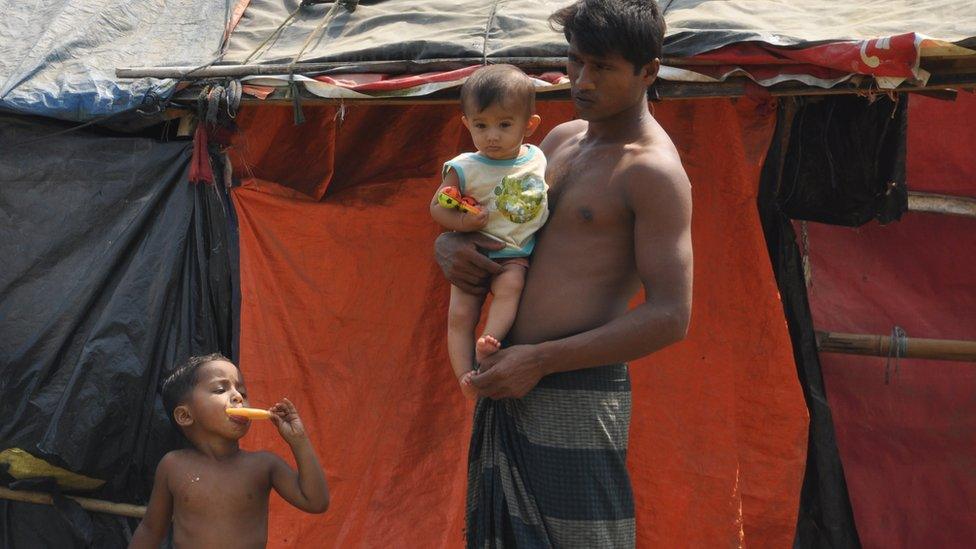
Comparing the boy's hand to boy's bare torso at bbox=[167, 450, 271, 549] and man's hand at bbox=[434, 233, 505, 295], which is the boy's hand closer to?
boy's bare torso at bbox=[167, 450, 271, 549]

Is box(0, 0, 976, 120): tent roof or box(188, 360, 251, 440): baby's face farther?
box(0, 0, 976, 120): tent roof

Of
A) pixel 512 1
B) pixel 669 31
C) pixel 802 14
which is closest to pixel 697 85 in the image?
pixel 669 31

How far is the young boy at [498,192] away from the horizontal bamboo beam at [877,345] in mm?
1940

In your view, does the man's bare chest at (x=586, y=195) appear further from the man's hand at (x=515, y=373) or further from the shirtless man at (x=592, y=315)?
the man's hand at (x=515, y=373)

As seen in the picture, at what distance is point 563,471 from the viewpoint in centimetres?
279

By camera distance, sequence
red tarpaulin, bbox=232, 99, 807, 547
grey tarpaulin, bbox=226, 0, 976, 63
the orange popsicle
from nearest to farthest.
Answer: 1. the orange popsicle
2. grey tarpaulin, bbox=226, 0, 976, 63
3. red tarpaulin, bbox=232, 99, 807, 547

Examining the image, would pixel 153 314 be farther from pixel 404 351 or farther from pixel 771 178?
pixel 771 178

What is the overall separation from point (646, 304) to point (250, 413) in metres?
1.46

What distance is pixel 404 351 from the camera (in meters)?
4.61

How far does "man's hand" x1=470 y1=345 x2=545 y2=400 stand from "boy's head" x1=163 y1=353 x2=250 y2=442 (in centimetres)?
130

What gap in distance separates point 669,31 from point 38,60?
2610 mm

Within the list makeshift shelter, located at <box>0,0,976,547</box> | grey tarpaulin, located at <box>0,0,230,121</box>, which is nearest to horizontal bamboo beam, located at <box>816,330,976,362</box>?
makeshift shelter, located at <box>0,0,976,547</box>

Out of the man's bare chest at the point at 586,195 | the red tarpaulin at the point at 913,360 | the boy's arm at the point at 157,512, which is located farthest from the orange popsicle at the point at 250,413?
the red tarpaulin at the point at 913,360

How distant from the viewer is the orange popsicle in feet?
11.6
